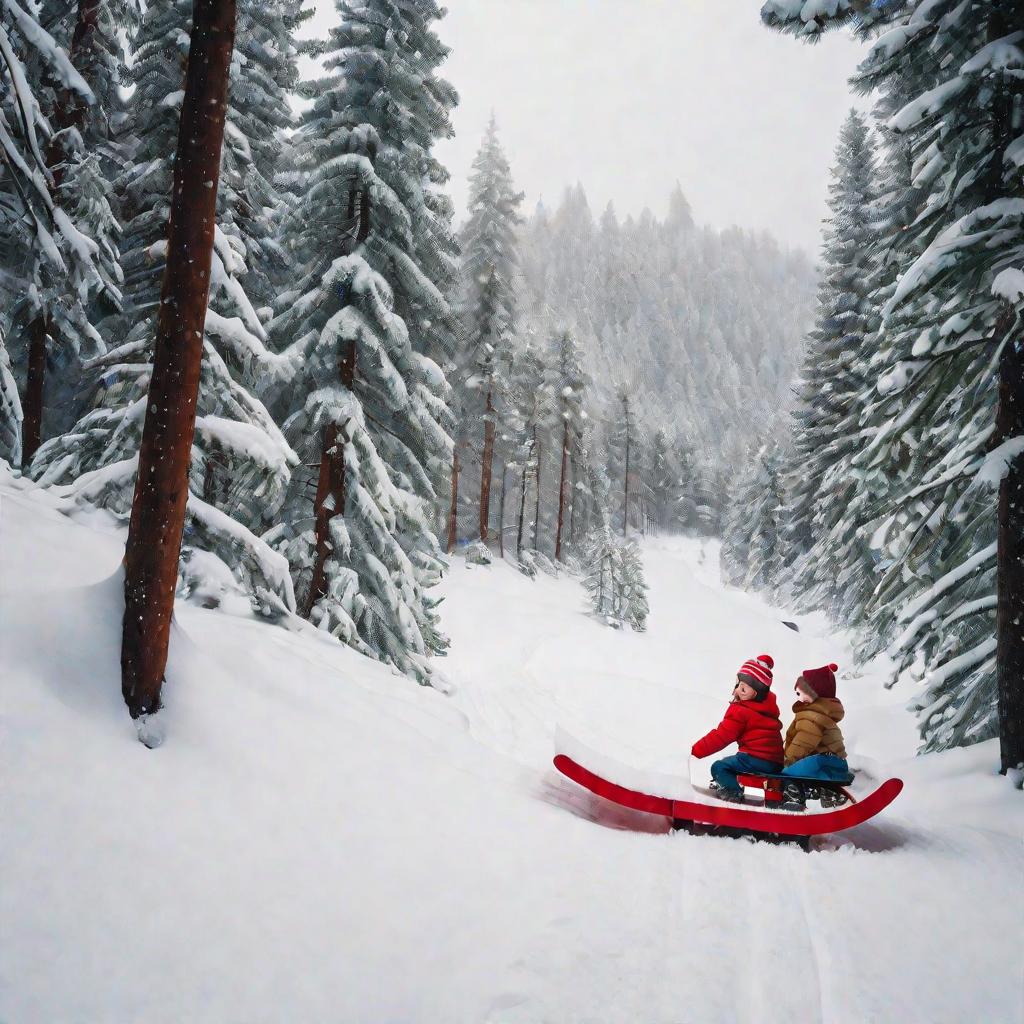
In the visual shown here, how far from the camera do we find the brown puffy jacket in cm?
606

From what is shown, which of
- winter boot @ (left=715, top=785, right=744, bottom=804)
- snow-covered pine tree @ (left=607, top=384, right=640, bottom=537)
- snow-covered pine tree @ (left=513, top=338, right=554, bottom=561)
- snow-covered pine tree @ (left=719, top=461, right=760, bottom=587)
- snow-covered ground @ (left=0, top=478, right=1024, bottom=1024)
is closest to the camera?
snow-covered ground @ (left=0, top=478, right=1024, bottom=1024)

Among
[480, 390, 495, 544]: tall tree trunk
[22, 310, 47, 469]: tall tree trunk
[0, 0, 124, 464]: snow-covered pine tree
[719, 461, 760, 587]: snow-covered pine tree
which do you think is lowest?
[719, 461, 760, 587]: snow-covered pine tree

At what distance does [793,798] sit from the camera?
18.8ft

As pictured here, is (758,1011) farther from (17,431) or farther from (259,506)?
(259,506)

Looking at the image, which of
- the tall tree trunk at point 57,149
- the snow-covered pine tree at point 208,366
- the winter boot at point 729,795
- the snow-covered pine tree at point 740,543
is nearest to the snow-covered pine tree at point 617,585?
the snow-covered pine tree at point 208,366

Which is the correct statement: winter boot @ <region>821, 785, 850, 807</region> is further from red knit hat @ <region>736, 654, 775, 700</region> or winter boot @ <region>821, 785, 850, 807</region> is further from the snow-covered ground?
red knit hat @ <region>736, 654, 775, 700</region>

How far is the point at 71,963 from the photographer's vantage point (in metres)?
2.49

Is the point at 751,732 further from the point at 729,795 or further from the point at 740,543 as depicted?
the point at 740,543

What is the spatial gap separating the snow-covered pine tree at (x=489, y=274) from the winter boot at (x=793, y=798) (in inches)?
1019

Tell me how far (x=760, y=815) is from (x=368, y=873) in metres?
3.39

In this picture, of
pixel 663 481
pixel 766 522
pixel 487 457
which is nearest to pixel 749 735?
pixel 487 457

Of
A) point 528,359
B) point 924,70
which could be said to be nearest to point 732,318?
point 528,359

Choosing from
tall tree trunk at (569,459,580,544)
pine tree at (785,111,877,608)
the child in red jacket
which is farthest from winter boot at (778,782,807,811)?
tall tree trunk at (569,459,580,544)

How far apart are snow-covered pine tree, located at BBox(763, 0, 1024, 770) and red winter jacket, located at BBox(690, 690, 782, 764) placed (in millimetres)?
1851
